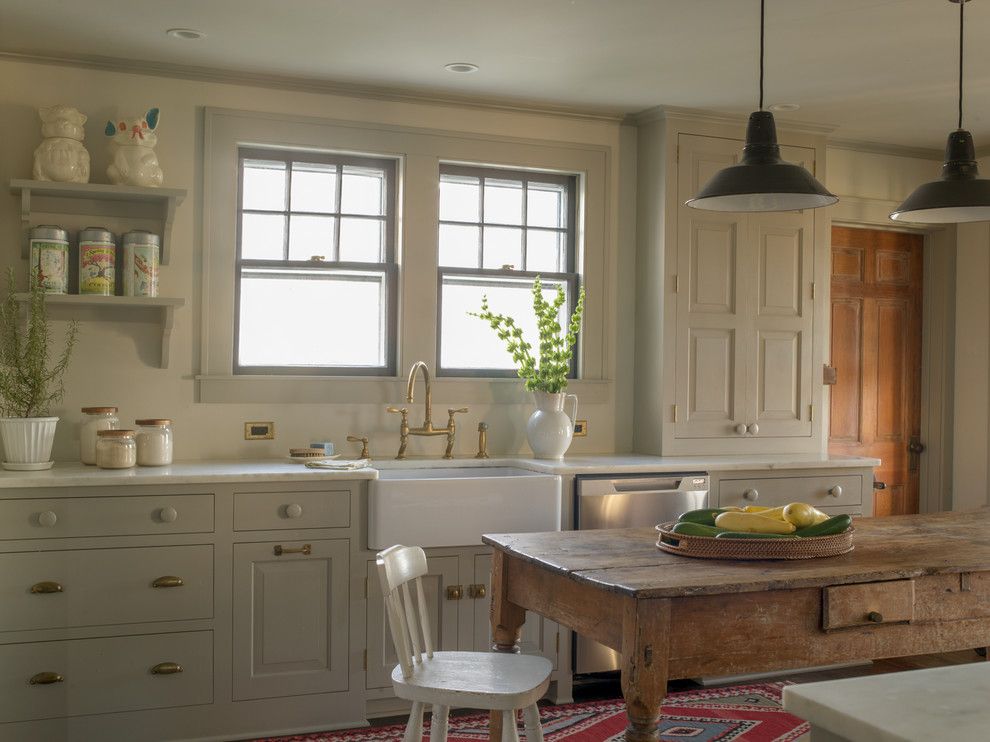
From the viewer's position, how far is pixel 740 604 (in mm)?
2271

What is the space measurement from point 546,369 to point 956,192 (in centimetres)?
199

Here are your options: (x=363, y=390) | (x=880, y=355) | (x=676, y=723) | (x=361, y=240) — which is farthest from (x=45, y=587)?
(x=880, y=355)

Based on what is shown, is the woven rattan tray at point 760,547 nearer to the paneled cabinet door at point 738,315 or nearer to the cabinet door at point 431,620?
the cabinet door at point 431,620

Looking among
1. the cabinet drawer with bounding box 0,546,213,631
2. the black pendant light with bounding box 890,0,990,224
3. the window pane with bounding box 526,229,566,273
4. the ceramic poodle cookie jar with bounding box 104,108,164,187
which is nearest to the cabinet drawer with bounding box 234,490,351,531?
the cabinet drawer with bounding box 0,546,213,631

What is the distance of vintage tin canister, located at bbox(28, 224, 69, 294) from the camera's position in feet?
12.8

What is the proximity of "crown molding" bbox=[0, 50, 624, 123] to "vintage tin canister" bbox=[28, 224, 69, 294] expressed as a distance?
700 mm

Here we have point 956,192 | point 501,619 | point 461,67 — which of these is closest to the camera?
point 501,619

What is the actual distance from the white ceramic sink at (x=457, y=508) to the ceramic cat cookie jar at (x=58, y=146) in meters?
1.70

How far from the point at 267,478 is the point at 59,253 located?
1235mm

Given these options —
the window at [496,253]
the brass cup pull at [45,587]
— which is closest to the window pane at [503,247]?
the window at [496,253]

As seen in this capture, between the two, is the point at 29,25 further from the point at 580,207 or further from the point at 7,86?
the point at 580,207

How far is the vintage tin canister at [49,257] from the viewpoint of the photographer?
3.90 metres

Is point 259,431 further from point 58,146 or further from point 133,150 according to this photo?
point 58,146

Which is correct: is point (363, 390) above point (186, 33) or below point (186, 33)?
below
